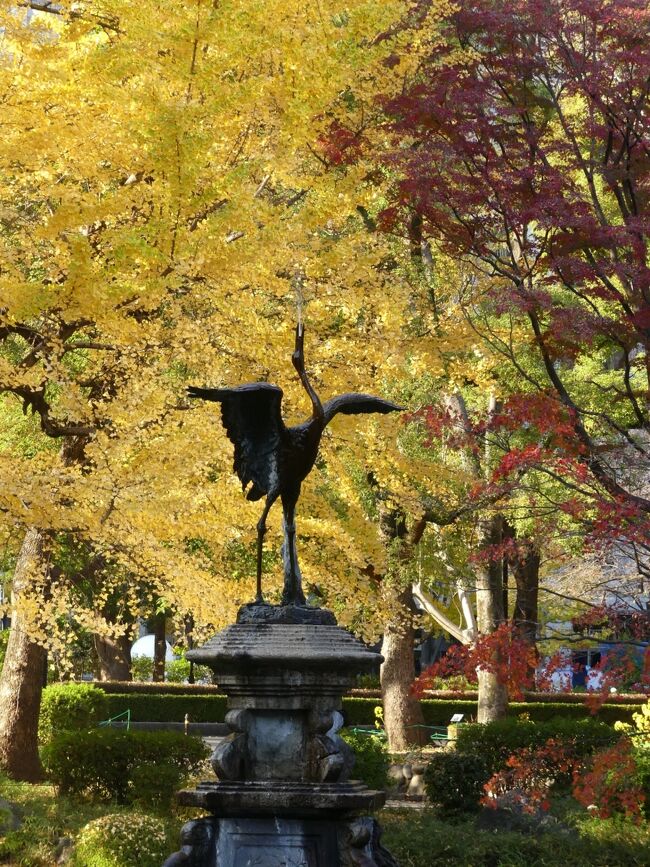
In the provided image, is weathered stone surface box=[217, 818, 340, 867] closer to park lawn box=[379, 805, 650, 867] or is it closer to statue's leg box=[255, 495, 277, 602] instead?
statue's leg box=[255, 495, 277, 602]

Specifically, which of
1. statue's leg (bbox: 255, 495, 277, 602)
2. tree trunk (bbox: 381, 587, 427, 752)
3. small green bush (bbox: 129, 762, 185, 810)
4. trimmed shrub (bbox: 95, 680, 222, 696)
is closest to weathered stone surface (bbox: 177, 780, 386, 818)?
statue's leg (bbox: 255, 495, 277, 602)

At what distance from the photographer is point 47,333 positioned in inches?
524

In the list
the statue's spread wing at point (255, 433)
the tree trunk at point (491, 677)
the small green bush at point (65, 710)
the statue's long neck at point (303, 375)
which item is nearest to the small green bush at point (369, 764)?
the tree trunk at point (491, 677)

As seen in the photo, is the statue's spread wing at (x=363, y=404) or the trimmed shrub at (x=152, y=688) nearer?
the statue's spread wing at (x=363, y=404)

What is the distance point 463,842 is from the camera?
1089 cm

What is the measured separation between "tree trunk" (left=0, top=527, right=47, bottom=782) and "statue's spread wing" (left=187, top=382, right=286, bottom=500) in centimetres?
817

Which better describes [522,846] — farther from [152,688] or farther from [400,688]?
[152,688]

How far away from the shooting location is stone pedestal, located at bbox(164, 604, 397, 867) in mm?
6617

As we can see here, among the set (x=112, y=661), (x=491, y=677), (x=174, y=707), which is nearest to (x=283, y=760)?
(x=491, y=677)

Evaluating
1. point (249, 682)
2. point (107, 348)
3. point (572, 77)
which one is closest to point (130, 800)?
point (107, 348)

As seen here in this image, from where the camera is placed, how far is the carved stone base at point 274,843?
6602 mm

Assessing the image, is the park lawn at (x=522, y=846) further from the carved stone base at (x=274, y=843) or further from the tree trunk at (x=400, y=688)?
the tree trunk at (x=400, y=688)

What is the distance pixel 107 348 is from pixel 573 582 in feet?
35.1

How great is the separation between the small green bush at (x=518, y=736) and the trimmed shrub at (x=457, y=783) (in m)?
0.86
